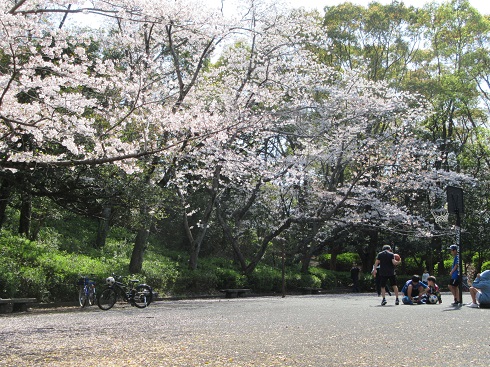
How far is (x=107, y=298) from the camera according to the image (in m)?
12.0

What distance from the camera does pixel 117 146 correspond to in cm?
1135

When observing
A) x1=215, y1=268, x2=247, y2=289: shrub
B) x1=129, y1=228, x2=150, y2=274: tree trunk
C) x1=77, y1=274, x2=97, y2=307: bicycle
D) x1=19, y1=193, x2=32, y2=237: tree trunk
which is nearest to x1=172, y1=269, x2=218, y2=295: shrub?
x1=215, y1=268, x2=247, y2=289: shrub

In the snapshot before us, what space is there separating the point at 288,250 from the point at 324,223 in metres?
3.18

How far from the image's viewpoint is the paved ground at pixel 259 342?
444cm

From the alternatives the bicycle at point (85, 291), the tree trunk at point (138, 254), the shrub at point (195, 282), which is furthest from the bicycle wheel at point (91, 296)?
the shrub at point (195, 282)

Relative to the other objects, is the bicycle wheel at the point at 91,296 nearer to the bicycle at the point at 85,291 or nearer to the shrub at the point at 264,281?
the bicycle at the point at 85,291

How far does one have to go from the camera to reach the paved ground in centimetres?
444

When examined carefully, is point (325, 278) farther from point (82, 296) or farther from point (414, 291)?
point (82, 296)

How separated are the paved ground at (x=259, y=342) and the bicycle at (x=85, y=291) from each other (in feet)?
14.1

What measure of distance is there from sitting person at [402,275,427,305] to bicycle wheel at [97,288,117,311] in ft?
23.3

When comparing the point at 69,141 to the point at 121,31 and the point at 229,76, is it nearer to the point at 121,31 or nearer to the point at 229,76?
the point at 121,31

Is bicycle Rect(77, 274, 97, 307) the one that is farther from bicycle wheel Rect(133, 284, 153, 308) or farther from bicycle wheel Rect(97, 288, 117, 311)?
bicycle wheel Rect(133, 284, 153, 308)

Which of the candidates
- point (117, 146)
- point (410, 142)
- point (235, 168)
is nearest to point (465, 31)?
point (410, 142)

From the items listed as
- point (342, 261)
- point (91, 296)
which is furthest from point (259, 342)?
point (342, 261)
